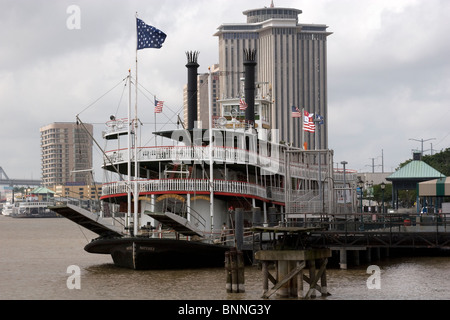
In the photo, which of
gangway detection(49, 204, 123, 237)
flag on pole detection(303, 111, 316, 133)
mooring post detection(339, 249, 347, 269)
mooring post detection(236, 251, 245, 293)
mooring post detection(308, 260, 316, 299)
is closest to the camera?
mooring post detection(308, 260, 316, 299)

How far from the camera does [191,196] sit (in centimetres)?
4250

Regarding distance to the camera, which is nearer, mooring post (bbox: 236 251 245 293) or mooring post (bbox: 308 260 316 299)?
mooring post (bbox: 308 260 316 299)

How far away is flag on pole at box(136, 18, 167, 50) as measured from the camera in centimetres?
3972

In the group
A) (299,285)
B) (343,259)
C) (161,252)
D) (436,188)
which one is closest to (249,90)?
(436,188)

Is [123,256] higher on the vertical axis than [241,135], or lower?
lower

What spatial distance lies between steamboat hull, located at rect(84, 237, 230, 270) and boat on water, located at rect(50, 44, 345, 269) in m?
0.04

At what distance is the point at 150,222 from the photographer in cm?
4291

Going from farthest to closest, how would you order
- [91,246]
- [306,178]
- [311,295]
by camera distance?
[306,178], [91,246], [311,295]

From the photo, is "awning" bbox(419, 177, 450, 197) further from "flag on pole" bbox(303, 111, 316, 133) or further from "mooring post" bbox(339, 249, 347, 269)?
"mooring post" bbox(339, 249, 347, 269)

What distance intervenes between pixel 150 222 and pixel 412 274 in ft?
41.5

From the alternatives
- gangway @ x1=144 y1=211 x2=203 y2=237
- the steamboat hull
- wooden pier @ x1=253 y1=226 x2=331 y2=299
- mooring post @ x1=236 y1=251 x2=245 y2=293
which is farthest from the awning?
mooring post @ x1=236 y1=251 x2=245 y2=293

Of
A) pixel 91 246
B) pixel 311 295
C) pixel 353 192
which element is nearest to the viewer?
pixel 311 295
